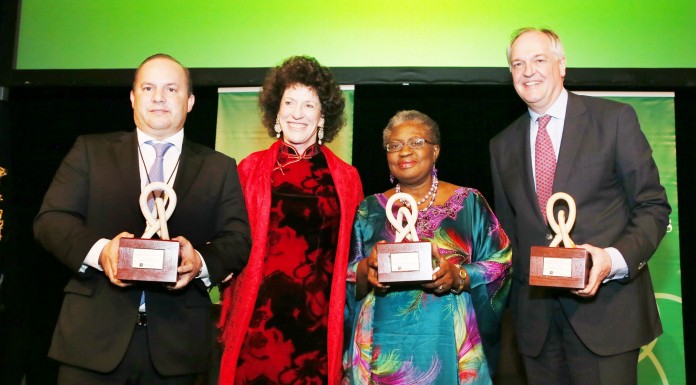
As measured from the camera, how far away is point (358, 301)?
303cm

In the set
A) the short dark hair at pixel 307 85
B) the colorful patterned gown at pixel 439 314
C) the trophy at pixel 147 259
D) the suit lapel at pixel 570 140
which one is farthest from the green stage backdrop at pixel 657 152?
the trophy at pixel 147 259

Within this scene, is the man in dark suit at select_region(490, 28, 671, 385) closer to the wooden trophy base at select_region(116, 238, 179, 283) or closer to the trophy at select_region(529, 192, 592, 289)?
the trophy at select_region(529, 192, 592, 289)

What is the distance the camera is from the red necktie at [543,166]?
2.70m

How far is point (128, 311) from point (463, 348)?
129 centimetres

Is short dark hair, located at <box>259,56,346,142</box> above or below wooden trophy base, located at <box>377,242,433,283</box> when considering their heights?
above

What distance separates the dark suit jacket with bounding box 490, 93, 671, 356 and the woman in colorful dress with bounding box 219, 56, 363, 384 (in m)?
0.73

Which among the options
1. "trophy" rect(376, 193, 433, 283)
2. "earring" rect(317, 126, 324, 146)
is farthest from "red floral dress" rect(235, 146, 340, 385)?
"trophy" rect(376, 193, 433, 283)

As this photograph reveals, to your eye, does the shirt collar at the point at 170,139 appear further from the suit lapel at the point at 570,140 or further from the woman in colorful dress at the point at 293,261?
the suit lapel at the point at 570,140

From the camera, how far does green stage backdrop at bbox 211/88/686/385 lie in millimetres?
4164

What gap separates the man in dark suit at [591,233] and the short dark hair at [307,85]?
860 millimetres

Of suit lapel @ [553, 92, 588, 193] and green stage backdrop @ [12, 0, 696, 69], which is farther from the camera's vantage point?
green stage backdrop @ [12, 0, 696, 69]

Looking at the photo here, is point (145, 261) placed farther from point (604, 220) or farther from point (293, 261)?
point (604, 220)

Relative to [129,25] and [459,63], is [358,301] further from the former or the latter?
[129,25]

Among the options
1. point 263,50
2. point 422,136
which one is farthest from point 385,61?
point 422,136
